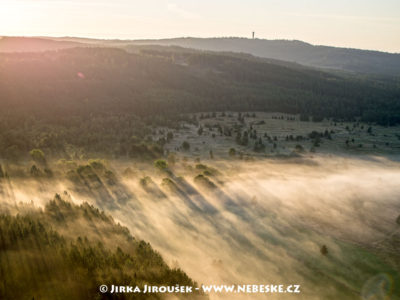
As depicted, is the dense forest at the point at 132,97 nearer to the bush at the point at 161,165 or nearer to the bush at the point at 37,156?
the bush at the point at 37,156

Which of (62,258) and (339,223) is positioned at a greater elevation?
(62,258)

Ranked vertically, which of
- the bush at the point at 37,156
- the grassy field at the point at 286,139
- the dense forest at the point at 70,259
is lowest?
the grassy field at the point at 286,139

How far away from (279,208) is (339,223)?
233 centimetres

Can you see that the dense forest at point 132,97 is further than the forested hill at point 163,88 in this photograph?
No

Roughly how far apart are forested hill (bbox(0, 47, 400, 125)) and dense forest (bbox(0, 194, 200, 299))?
2370 cm

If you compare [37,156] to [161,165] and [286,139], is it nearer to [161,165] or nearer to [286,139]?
[161,165]

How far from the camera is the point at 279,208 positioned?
1343cm

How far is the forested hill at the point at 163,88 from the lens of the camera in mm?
38784

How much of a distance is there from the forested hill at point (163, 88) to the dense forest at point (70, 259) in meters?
23.7

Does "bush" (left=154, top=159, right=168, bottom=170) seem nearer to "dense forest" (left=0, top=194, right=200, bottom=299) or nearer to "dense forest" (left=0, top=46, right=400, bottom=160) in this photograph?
"dense forest" (left=0, top=46, right=400, bottom=160)


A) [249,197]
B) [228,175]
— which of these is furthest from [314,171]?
[249,197]

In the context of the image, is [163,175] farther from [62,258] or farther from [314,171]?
[62,258]

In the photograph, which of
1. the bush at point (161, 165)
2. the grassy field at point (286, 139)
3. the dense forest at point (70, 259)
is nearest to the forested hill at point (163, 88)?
the grassy field at point (286, 139)

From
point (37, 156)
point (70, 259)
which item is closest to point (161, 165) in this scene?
point (37, 156)
